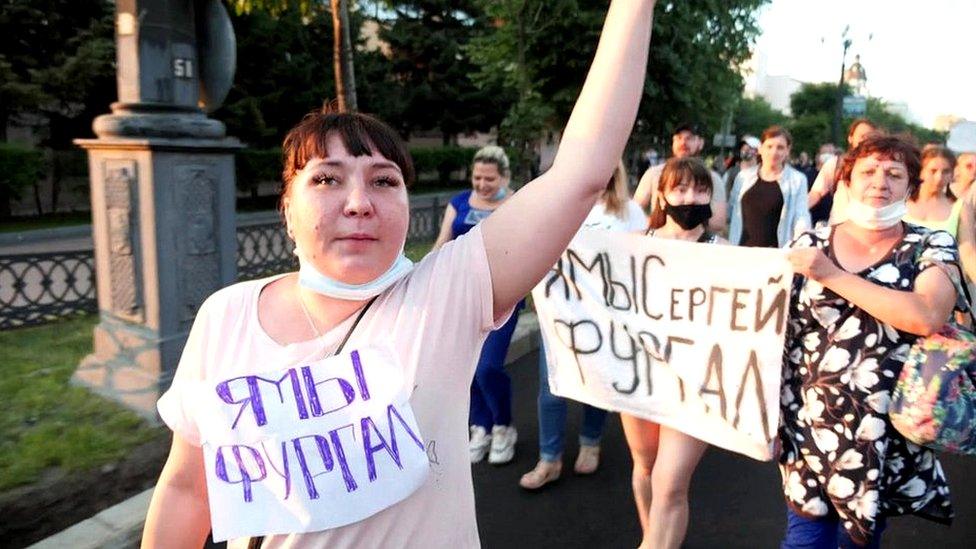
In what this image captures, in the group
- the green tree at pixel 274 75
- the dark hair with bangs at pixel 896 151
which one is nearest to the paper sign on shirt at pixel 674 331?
the dark hair with bangs at pixel 896 151

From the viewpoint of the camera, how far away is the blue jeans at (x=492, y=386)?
14.4 ft

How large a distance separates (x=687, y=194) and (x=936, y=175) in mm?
2595

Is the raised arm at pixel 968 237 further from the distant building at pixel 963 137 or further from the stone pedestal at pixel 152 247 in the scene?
the stone pedestal at pixel 152 247

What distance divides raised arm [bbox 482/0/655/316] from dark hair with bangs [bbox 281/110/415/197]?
31 centimetres

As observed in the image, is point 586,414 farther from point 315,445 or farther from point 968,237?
point 315,445

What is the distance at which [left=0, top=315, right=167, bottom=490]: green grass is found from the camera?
145 inches

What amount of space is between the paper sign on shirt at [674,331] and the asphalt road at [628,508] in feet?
2.13

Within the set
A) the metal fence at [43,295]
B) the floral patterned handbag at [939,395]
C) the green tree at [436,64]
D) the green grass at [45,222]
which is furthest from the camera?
the green tree at [436,64]

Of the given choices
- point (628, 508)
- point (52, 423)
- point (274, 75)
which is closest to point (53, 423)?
point (52, 423)

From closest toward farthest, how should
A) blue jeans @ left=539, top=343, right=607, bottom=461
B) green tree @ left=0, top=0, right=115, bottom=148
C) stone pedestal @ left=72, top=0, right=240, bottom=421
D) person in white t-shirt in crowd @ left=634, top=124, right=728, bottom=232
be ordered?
person in white t-shirt in crowd @ left=634, top=124, right=728, bottom=232, blue jeans @ left=539, top=343, right=607, bottom=461, stone pedestal @ left=72, top=0, right=240, bottom=421, green tree @ left=0, top=0, right=115, bottom=148

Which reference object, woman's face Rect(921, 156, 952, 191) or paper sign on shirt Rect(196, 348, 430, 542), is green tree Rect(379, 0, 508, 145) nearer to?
woman's face Rect(921, 156, 952, 191)

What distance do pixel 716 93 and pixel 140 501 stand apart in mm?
17283

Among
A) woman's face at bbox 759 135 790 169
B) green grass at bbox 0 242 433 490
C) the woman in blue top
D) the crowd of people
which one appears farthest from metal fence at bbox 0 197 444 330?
the crowd of people

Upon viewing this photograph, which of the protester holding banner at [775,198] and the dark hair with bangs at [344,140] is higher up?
the dark hair with bangs at [344,140]
